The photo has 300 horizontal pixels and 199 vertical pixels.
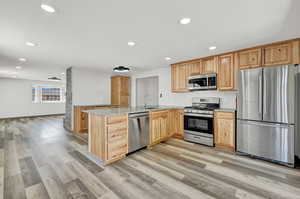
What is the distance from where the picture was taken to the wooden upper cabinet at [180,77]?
4.10 meters

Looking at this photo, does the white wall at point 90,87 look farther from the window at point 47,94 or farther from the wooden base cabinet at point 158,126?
the window at point 47,94

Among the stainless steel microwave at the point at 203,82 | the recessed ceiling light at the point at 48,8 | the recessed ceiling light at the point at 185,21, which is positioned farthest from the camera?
the stainless steel microwave at the point at 203,82

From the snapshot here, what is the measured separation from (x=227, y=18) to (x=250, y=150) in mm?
2612

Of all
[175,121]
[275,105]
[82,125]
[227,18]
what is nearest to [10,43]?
[82,125]

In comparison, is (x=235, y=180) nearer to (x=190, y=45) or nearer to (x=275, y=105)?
(x=275, y=105)

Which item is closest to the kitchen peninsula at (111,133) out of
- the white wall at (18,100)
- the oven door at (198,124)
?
the oven door at (198,124)

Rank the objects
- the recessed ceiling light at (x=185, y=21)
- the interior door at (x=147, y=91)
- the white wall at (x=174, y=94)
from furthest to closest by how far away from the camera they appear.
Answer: the interior door at (x=147, y=91) < the white wall at (x=174, y=94) < the recessed ceiling light at (x=185, y=21)

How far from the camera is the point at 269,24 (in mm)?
1992

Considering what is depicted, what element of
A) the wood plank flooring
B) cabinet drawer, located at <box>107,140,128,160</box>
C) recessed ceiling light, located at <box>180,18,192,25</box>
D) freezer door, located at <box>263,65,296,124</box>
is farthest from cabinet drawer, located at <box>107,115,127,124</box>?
freezer door, located at <box>263,65,296,124</box>

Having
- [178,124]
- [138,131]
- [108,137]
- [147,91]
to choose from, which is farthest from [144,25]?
[147,91]

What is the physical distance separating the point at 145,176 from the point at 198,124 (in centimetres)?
208

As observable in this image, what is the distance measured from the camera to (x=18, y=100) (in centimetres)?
740

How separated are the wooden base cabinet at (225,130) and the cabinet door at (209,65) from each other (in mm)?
1202

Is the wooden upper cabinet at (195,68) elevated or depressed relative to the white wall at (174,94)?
elevated
